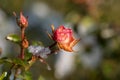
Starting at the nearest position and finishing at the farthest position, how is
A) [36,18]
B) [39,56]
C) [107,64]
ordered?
[39,56] → [107,64] → [36,18]

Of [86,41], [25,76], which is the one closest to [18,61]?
[25,76]

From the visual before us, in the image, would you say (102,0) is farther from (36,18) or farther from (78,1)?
(36,18)

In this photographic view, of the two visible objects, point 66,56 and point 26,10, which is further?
point 26,10

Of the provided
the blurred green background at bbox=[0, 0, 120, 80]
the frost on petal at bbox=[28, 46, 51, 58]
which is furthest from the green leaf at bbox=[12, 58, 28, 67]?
the blurred green background at bbox=[0, 0, 120, 80]

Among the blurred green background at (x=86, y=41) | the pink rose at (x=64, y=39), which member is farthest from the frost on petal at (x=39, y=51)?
the blurred green background at (x=86, y=41)

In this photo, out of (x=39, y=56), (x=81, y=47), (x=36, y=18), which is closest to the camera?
(x=39, y=56)

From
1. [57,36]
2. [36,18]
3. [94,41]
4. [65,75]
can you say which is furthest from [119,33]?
[57,36]

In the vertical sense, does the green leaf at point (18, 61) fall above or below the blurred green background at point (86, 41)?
above

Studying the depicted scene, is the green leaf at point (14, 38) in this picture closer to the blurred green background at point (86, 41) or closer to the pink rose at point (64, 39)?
the pink rose at point (64, 39)
